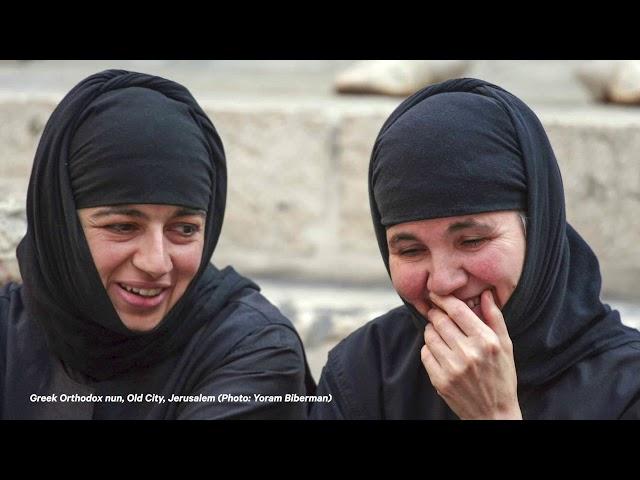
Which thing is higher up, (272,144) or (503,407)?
(272,144)

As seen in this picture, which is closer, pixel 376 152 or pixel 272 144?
pixel 376 152

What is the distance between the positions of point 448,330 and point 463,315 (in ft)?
0.18

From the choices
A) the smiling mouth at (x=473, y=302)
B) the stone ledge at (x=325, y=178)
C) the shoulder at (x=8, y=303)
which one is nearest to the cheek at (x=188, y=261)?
the shoulder at (x=8, y=303)

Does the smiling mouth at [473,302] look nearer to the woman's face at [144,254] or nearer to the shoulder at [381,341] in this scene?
the shoulder at [381,341]

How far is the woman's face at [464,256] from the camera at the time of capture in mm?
2650

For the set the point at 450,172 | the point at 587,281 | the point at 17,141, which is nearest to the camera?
the point at 450,172

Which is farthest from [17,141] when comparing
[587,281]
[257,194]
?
[587,281]

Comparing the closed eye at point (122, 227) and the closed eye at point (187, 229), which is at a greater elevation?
the closed eye at point (187, 229)

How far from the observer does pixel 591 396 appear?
274 centimetres

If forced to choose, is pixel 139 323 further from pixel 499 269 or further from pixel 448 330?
pixel 499 269

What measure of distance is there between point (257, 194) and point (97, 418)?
206 cm

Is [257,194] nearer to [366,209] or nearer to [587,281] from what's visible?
[366,209]

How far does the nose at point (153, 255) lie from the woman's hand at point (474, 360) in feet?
2.11

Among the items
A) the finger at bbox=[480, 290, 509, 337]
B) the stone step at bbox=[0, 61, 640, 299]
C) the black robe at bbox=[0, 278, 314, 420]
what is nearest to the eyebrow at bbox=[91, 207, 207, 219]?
the black robe at bbox=[0, 278, 314, 420]
